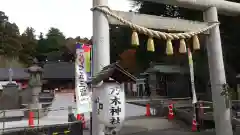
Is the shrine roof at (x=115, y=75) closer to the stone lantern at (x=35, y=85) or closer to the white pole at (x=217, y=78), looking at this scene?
the white pole at (x=217, y=78)

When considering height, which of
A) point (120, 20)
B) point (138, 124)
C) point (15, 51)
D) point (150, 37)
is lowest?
point (138, 124)

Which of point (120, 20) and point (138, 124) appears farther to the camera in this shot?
point (138, 124)

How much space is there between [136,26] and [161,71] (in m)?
20.8

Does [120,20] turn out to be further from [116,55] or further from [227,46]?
[116,55]

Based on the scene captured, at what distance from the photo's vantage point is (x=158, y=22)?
5898 mm

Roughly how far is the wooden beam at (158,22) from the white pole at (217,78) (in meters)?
0.45

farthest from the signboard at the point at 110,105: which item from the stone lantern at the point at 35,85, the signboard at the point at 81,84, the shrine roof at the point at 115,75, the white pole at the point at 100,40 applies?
the stone lantern at the point at 35,85

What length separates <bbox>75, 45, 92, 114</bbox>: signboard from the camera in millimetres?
5484

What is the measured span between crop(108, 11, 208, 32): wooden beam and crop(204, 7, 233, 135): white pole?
0.45 metres

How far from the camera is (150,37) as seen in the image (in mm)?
5262

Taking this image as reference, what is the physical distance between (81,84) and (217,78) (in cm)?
404

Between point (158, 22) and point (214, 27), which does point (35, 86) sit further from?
point (214, 27)

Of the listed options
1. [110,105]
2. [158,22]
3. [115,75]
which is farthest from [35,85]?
[115,75]

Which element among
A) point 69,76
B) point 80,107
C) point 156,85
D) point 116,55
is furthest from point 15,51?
point 80,107
